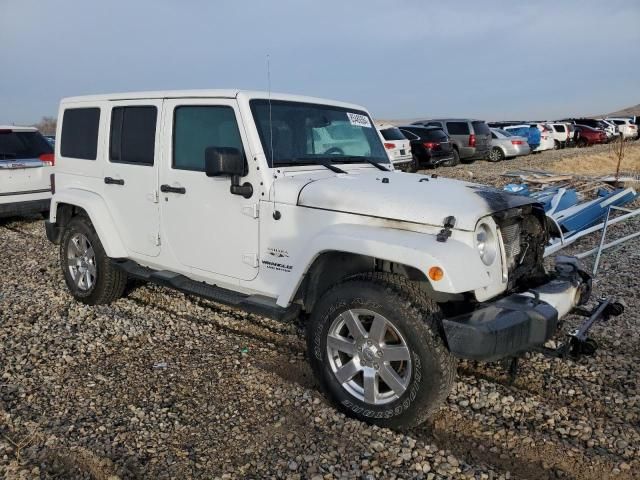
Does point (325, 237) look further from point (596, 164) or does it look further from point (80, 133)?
point (596, 164)

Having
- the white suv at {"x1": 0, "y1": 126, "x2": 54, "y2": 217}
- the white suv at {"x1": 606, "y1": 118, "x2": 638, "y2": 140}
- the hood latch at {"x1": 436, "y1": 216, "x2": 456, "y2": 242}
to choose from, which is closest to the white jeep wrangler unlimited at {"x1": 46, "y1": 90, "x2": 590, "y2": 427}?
the hood latch at {"x1": 436, "y1": 216, "x2": 456, "y2": 242}

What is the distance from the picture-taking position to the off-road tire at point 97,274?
207 inches

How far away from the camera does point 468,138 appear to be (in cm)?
1994

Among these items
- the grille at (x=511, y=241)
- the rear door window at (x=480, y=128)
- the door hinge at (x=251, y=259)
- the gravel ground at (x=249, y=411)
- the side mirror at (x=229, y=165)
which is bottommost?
the gravel ground at (x=249, y=411)

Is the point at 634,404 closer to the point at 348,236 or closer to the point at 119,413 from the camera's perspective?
the point at 348,236

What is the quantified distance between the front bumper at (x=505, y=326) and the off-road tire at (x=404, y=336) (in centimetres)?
13

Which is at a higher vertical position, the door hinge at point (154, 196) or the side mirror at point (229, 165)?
the side mirror at point (229, 165)

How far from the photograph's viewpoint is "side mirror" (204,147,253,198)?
371cm

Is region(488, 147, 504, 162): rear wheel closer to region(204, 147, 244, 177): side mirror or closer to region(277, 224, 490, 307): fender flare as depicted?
region(204, 147, 244, 177): side mirror

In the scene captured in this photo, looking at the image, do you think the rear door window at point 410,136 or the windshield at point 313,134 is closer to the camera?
the windshield at point 313,134

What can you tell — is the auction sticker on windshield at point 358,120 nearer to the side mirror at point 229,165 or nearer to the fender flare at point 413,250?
the side mirror at point 229,165

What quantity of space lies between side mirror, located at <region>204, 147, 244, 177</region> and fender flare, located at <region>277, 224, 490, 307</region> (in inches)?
32.3

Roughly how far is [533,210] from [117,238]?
362 centimetres

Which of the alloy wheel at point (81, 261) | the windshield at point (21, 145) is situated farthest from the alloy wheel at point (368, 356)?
the windshield at point (21, 145)
